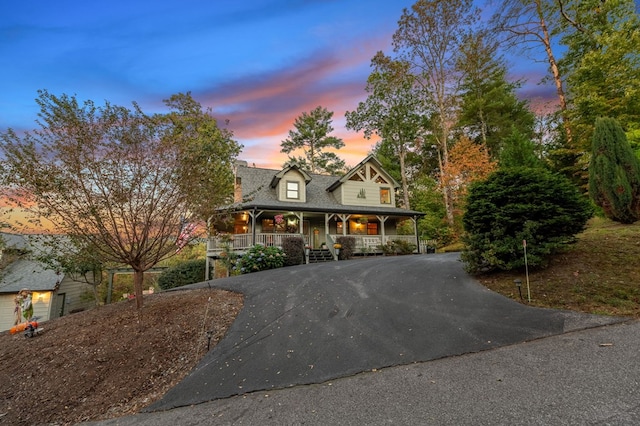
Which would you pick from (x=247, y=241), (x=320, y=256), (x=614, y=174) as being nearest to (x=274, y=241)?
(x=247, y=241)

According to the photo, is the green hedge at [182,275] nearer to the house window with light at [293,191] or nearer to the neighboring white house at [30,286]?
the neighboring white house at [30,286]

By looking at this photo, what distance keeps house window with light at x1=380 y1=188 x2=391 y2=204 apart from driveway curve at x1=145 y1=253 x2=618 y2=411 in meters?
13.5

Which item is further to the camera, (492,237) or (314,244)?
(314,244)

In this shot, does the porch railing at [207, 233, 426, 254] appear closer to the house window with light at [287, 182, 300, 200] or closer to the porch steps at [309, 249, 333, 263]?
the porch steps at [309, 249, 333, 263]

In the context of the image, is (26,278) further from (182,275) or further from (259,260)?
(259,260)

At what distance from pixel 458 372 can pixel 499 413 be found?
0.86 metres

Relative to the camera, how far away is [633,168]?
8906 mm

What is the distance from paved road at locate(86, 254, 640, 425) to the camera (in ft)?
9.34

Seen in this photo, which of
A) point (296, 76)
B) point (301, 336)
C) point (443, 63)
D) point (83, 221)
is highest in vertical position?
point (443, 63)

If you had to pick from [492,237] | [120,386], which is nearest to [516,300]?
[492,237]

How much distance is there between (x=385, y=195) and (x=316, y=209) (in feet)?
23.0

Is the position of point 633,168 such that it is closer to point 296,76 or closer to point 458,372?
point 458,372

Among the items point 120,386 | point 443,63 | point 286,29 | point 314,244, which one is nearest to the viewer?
point 120,386

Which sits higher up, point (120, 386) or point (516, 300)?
point (516, 300)
